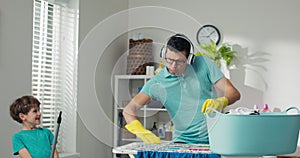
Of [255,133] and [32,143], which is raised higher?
[255,133]

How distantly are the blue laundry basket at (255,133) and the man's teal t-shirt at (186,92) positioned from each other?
0.27 ft

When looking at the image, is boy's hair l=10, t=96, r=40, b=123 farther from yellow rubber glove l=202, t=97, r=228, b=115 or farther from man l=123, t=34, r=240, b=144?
yellow rubber glove l=202, t=97, r=228, b=115

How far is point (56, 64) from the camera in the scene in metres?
4.17

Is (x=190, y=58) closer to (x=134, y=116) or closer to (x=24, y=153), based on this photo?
(x=134, y=116)

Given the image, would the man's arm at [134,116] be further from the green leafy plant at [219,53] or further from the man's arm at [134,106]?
the green leafy plant at [219,53]

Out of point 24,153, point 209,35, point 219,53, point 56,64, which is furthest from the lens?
point 209,35

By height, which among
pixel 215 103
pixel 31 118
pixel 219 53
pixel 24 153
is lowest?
pixel 24 153

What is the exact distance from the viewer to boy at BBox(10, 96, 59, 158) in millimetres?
2604

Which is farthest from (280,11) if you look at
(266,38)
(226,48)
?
(226,48)

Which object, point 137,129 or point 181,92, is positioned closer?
point 181,92

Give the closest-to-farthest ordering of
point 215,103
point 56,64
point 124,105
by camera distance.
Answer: point 124,105
point 215,103
point 56,64

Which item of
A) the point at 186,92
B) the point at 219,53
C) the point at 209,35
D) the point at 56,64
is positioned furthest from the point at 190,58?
the point at 209,35

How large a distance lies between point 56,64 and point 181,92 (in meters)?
2.53

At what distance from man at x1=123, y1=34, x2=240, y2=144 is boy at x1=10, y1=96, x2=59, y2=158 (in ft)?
2.57
